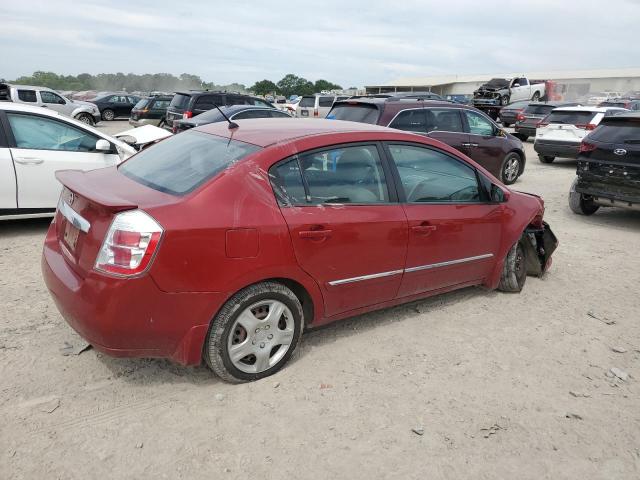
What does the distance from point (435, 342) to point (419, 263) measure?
1.97ft

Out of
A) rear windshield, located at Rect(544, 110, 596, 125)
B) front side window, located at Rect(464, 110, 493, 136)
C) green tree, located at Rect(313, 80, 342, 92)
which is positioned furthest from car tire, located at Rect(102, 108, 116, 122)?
green tree, located at Rect(313, 80, 342, 92)

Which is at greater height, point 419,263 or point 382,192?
point 382,192

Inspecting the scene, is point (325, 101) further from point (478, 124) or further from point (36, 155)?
point (36, 155)

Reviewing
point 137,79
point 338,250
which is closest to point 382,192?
point 338,250

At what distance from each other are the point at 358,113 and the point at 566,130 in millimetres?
7489

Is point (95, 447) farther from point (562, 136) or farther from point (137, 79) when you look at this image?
point (137, 79)

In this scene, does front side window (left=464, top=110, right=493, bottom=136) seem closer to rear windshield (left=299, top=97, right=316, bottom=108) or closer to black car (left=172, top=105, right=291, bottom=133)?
black car (left=172, top=105, right=291, bottom=133)

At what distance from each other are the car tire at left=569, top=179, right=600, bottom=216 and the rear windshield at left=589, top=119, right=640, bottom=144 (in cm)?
80

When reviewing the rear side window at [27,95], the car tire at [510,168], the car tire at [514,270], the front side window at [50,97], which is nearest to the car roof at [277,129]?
the car tire at [514,270]

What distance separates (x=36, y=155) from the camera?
5969mm

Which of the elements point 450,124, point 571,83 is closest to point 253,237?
point 450,124

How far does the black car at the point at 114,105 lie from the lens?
2642cm

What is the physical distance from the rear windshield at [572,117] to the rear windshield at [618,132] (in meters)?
6.29

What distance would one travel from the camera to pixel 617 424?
2984mm
